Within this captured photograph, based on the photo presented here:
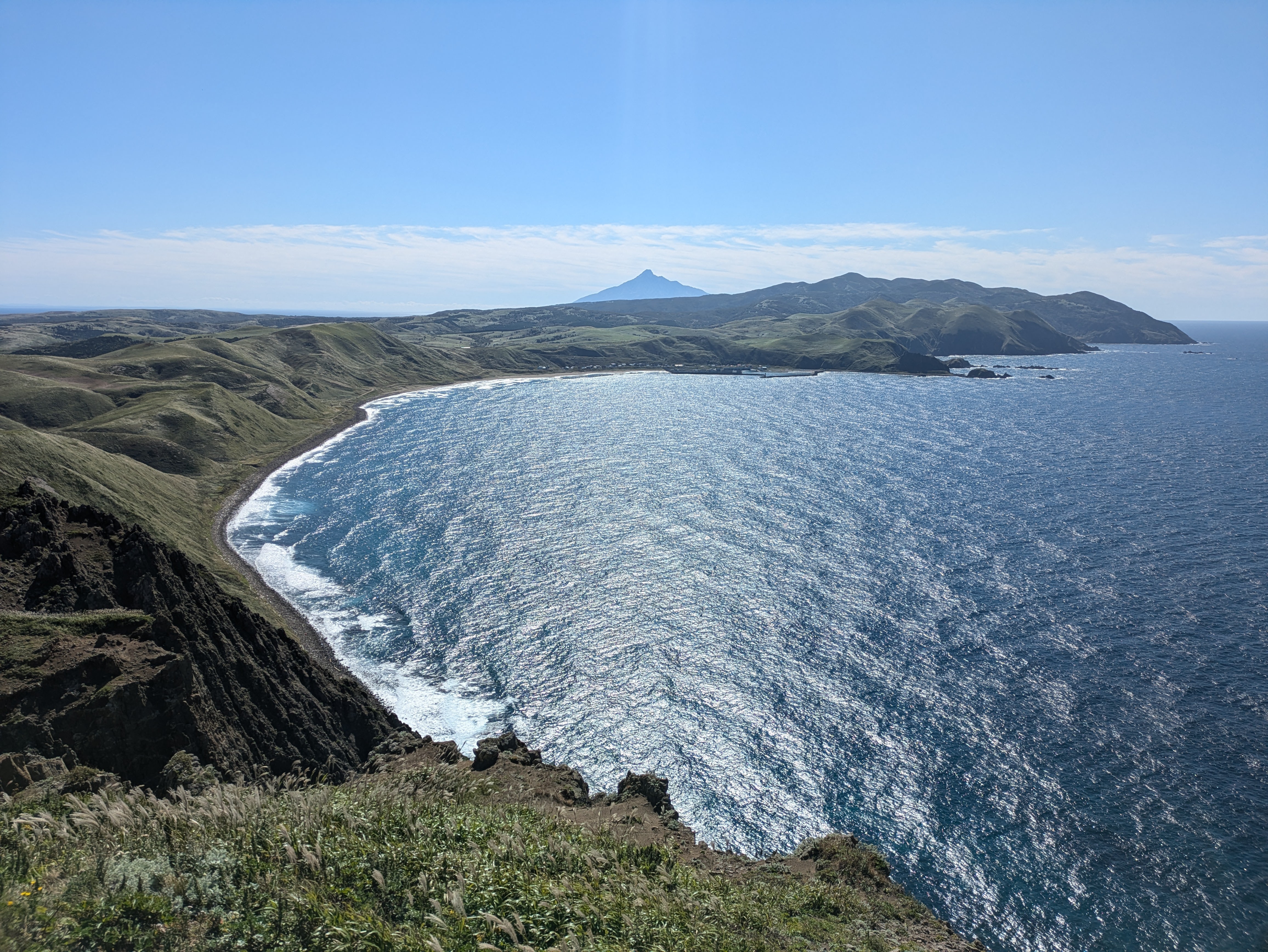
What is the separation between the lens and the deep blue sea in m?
44.0

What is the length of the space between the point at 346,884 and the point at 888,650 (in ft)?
198

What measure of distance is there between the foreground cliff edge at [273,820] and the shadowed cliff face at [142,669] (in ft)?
0.49

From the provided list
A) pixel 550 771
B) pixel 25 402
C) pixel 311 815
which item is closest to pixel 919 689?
pixel 550 771

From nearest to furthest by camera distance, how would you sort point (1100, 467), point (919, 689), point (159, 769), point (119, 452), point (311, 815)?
point (311, 815) < point (159, 769) < point (919, 689) < point (119, 452) < point (1100, 467)

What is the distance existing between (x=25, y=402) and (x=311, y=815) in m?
170

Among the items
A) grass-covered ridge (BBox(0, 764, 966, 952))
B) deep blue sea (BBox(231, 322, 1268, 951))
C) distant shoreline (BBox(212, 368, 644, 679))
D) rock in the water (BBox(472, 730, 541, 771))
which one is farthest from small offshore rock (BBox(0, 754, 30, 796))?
distant shoreline (BBox(212, 368, 644, 679))

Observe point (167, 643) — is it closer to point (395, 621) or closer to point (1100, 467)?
point (395, 621)

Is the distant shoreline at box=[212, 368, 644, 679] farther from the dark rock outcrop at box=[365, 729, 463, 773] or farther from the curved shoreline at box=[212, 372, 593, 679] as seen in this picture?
the dark rock outcrop at box=[365, 729, 463, 773]

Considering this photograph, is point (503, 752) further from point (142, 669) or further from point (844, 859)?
point (844, 859)

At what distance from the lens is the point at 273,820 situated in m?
20.6

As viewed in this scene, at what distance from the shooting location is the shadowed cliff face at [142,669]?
108 feet

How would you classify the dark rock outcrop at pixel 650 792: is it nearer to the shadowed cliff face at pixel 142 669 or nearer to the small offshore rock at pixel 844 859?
the small offshore rock at pixel 844 859

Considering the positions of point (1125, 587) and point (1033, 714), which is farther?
point (1125, 587)

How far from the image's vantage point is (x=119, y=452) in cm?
12400
